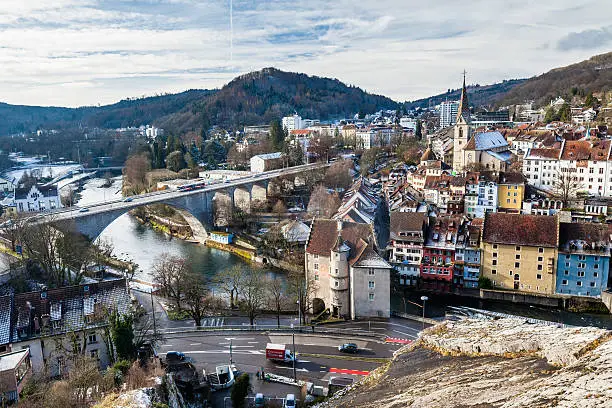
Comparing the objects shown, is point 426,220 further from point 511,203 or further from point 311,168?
point 311,168

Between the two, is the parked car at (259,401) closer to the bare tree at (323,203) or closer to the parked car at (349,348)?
the parked car at (349,348)

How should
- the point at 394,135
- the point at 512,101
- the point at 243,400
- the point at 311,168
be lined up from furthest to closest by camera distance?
the point at 512,101 → the point at 394,135 → the point at 311,168 → the point at 243,400

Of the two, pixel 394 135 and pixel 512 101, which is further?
pixel 512 101

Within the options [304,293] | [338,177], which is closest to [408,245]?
[304,293]

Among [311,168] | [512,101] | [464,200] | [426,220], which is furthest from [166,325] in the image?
[512,101]

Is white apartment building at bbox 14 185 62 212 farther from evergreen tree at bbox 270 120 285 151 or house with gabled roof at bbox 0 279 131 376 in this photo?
house with gabled roof at bbox 0 279 131 376

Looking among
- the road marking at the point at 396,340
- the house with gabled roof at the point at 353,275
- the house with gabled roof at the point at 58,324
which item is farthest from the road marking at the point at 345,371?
the house with gabled roof at the point at 58,324

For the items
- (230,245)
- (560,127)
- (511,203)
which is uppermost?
(560,127)
